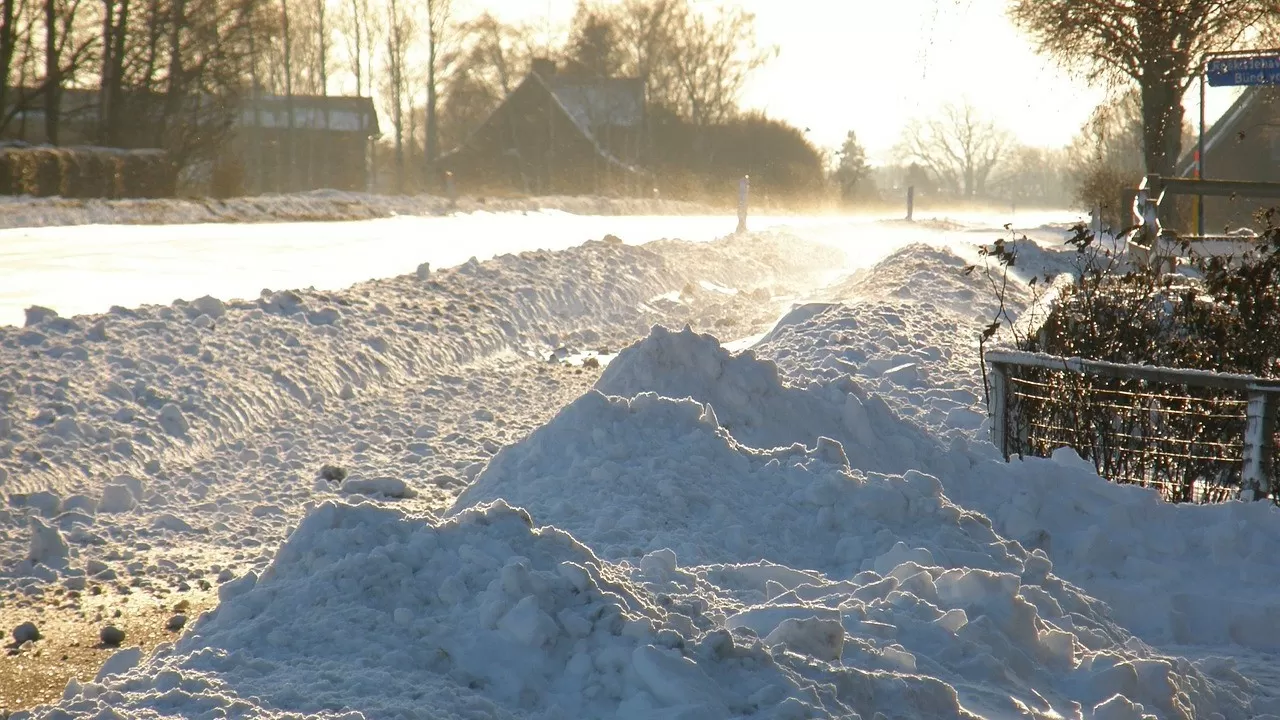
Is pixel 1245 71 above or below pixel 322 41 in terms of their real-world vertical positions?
below

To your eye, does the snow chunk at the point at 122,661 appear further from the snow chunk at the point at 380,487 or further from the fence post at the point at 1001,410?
the fence post at the point at 1001,410

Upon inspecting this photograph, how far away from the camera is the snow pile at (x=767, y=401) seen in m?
6.20

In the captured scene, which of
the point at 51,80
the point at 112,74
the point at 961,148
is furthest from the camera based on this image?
the point at 961,148

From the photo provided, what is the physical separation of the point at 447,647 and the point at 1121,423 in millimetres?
4378

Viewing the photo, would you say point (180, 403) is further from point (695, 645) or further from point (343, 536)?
point (695, 645)

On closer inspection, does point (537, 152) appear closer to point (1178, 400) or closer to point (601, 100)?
point (601, 100)

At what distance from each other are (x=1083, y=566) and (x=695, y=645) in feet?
8.15

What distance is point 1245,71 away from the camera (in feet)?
40.3

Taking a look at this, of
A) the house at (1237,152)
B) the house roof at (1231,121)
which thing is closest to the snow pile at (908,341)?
the house roof at (1231,121)

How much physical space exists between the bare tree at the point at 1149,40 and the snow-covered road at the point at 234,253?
5.24m

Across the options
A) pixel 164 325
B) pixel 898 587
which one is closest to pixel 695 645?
pixel 898 587

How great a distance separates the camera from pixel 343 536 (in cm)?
365

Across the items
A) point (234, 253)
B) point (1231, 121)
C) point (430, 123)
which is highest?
point (430, 123)

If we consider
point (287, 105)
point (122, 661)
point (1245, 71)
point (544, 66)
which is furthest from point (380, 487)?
point (287, 105)
